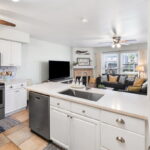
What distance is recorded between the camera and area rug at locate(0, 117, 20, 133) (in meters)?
2.50

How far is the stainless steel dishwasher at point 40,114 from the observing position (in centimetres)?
196

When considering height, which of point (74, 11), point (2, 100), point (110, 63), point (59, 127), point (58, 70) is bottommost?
point (59, 127)

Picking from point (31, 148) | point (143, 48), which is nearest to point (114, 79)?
point (143, 48)

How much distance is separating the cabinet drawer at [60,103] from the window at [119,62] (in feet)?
18.5

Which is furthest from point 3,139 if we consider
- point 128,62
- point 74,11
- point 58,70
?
point 128,62

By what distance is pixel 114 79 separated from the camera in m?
5.92

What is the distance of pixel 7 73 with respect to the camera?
12.0 ft

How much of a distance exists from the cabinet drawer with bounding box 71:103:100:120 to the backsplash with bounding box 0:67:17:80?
2.97 meters

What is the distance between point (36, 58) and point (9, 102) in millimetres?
2159

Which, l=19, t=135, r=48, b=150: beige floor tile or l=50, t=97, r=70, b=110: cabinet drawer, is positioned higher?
l=50, t=97, r=70, b=110: cabinet drawer

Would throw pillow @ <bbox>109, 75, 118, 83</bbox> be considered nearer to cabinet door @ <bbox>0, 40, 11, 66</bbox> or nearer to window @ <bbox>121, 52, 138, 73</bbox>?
window @ <bbox>121, 52, 138, 73</bbox>

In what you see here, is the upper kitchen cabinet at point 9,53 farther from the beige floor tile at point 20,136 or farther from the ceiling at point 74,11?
the beige floor tile at point 20,136

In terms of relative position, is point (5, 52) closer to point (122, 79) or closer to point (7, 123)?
point (7, 123)

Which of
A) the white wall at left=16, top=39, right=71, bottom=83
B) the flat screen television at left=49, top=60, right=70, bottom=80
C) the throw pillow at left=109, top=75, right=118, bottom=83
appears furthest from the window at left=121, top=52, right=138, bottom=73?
the white wall at left=16, top=39, right=71, bottom=83
